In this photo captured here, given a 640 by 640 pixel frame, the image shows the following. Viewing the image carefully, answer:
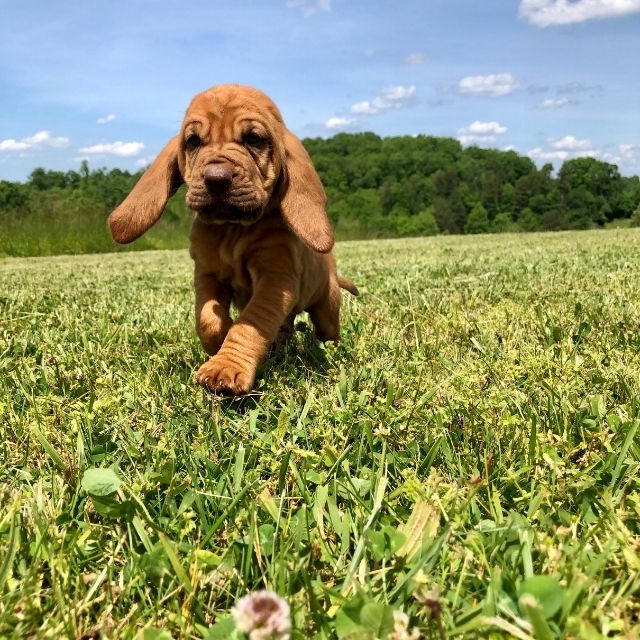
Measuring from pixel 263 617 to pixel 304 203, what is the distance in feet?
6.15

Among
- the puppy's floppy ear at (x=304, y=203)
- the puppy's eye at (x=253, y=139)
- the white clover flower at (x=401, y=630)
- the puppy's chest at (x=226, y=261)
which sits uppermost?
the puppy's eye at (x=253, y=139)

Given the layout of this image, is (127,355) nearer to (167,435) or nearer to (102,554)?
(167,435)

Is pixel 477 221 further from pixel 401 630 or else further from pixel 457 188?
pixel 401 630

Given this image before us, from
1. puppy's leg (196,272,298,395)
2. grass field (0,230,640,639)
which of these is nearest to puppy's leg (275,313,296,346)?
grass field (0,230,640,639)

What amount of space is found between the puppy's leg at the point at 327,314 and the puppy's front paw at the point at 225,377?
1.07 metres

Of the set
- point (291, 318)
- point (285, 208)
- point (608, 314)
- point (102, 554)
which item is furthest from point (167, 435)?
point (608, 314)

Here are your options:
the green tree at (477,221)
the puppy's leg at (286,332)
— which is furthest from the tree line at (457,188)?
the puppy's leg at (286,332)

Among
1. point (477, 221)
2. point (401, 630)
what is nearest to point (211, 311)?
point (401, 630)

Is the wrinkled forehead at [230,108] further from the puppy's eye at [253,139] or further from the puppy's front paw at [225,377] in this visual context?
the puppy's front paw at [225,377]

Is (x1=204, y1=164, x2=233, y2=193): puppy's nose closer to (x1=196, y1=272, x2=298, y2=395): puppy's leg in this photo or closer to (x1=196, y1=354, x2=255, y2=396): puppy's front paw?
(x1=196, y1=272, x2=298, y2=395): puppy's leg

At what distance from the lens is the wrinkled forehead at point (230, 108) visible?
8.13ft

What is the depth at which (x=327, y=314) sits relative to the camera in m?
3.20

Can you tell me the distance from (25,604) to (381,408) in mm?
1093

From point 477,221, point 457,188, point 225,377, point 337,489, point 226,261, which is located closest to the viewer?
point 337,489
